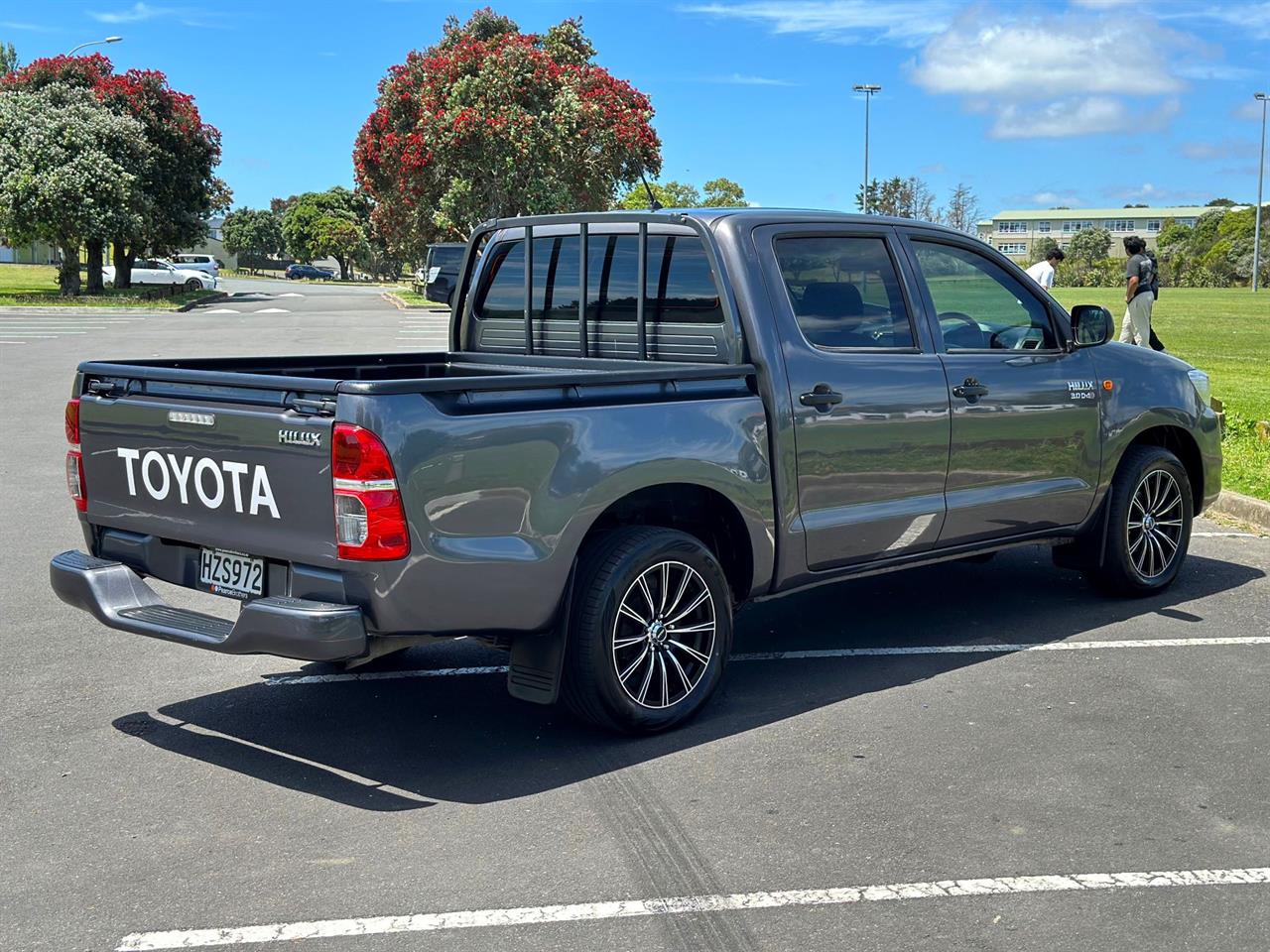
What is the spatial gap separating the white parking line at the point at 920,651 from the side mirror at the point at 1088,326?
1453 millimetres

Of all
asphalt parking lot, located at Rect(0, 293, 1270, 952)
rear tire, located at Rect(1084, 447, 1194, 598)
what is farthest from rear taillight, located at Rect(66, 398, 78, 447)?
rear tire, located at Rect(1084, 447, 1194, 598)

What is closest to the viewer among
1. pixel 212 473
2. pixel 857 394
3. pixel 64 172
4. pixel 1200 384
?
pixel 212 473

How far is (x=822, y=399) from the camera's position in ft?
18.9

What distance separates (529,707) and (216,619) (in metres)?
1.39

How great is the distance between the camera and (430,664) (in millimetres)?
6367

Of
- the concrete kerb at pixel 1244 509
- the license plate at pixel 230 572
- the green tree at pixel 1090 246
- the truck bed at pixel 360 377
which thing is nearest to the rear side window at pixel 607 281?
the truck bed at pixel 360 377

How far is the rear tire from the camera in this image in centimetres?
721

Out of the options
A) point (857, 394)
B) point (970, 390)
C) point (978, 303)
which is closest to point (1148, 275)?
point (978, 303)

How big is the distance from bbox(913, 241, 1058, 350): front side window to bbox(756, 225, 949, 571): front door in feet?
0.80

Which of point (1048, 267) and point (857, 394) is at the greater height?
point (1048, 267)

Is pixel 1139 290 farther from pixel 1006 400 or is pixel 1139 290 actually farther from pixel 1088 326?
pixel 1006 400

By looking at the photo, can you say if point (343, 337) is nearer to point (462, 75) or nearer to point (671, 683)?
point (462, 75)

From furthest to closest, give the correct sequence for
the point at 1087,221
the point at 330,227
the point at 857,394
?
the point at 1087,221
the point at 330,227
the point at 857,394

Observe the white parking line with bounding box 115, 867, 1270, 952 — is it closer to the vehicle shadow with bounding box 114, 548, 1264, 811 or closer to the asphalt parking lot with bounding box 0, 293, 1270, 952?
the asphalt parking lot with bounding box 0, 293, 1270, 952
